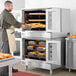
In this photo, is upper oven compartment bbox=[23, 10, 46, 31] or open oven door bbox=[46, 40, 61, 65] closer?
open oven door bbox=[46, 40, 61, 65]

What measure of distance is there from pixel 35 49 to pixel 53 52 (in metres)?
0.74

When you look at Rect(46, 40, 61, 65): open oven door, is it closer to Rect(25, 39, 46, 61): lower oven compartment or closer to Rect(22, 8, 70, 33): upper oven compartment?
Rect(25, 39, 46, 61): lower oven compartment

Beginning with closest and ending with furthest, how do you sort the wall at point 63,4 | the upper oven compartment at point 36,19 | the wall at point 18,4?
the upper oven compartment at point 36,19 → the wall at point 63,4 → the wall at point 18,4

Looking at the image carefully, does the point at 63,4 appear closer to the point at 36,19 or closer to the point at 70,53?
the point at 36,19

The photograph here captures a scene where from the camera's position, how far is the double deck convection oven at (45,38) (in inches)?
240

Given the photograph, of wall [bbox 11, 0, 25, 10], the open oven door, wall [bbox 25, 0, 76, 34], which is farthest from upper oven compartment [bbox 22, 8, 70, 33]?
wall [bbox 11, 0, 25, 10]

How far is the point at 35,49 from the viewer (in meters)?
6.68

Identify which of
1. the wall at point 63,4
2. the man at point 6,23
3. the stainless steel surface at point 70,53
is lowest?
the stainless steel surface at point 70,53

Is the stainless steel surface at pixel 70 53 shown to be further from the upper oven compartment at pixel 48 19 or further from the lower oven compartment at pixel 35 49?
the lower oven compartment at pixel 35 49

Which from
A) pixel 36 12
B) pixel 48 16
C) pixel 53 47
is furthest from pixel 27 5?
pixel 53 47

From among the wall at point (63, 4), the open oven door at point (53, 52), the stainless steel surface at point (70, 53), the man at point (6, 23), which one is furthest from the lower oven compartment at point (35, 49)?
the man at point (6, 23)

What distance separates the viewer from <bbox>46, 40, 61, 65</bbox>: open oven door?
19.9 ft

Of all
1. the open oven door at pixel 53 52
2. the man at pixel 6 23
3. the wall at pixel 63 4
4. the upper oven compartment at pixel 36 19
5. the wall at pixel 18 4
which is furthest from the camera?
the wall at pixel 18 4

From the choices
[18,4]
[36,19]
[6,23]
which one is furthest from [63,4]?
[18,4]
